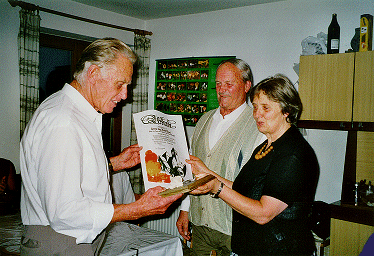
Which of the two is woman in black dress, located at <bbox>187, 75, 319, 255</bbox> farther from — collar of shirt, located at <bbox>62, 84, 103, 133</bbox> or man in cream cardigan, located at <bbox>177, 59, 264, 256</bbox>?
collar of shirt, located at <bbox>62, 84, 103, 133</bbox>

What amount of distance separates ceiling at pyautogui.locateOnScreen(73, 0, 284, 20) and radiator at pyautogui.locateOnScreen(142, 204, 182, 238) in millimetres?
2572

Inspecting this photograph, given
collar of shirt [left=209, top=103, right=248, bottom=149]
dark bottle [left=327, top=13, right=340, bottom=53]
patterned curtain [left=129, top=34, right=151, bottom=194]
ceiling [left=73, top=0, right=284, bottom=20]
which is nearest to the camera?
collar of shirt [left=209, top=103, right=248, bottom=149]

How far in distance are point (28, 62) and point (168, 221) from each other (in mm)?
2549

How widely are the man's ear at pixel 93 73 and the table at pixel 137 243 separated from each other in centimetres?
106

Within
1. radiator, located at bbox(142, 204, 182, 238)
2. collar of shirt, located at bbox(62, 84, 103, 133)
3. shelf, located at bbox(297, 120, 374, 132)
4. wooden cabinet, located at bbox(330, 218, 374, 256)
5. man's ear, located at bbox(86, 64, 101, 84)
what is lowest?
radiator, located at bbox(142, 204, 182, 238)

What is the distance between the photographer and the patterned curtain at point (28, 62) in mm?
3205

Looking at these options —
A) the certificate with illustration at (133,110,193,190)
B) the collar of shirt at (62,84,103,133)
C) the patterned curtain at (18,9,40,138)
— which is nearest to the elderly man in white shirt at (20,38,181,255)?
the collar of shirt at (62,84,103,133)

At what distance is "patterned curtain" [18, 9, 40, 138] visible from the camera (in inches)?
126

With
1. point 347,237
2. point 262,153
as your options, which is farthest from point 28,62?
point 347,237

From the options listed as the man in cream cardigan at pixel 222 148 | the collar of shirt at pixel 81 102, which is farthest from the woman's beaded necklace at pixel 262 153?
the collar of shirt at pixel 81 102

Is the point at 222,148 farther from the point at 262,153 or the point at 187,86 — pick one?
the point at 187,86

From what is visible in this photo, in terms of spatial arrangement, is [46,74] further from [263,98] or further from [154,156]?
[263,98]

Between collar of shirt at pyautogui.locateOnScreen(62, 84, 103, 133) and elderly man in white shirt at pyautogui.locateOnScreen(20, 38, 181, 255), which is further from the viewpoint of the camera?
collar of shirt at pyautogui.locateOnScreen(62, 84, 103, 133)

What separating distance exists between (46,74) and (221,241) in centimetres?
314
